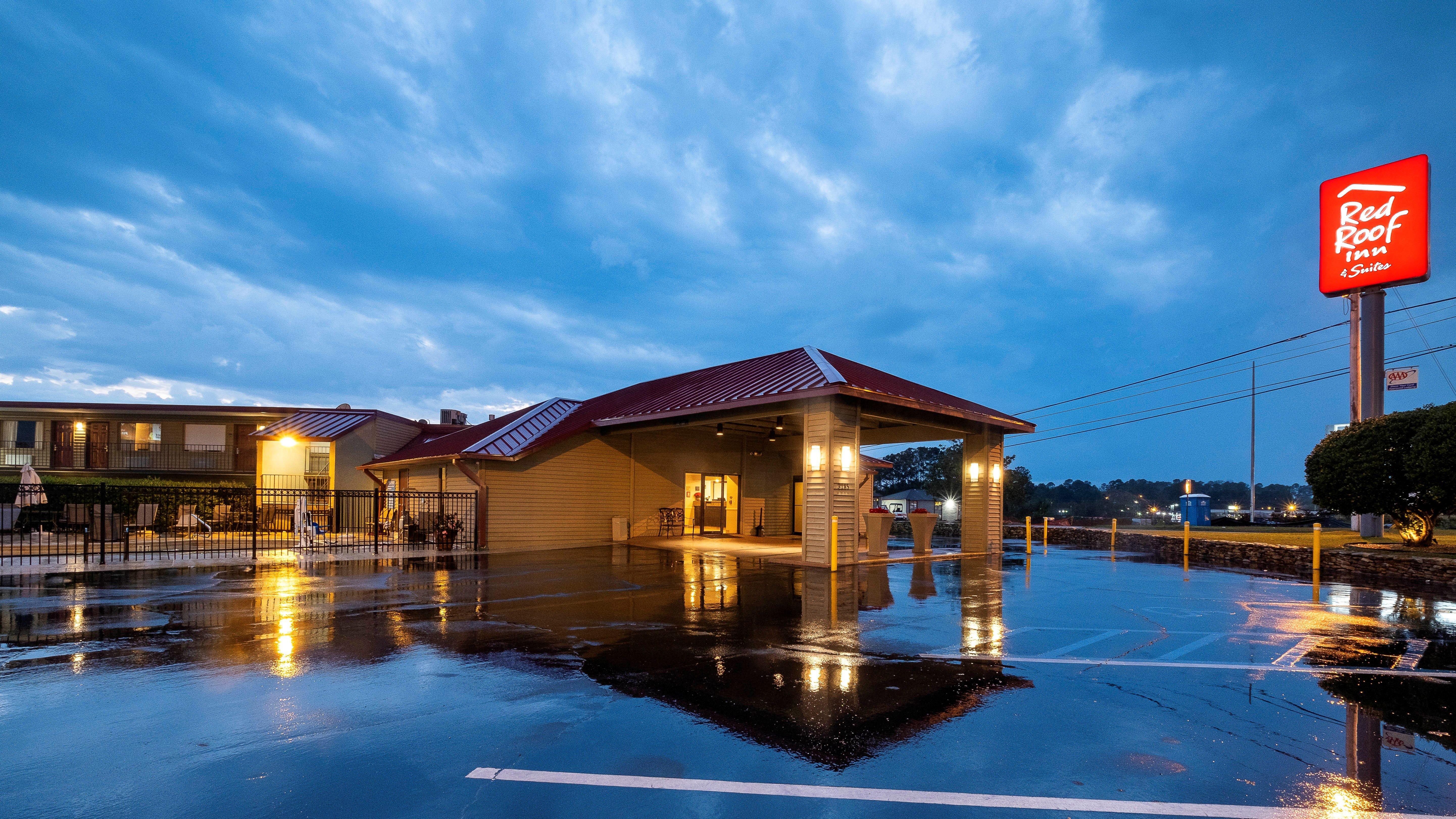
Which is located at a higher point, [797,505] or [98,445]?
[98,445]

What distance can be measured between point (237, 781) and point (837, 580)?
10612mm

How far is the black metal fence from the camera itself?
56.5ft

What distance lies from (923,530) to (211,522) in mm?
22391

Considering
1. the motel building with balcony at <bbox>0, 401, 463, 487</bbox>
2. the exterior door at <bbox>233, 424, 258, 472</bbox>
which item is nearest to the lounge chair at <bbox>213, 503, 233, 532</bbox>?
the motel building with balcony at <bbox>0, 401, 463, 487</bbox>

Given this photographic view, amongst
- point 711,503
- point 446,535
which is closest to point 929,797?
point 446,535

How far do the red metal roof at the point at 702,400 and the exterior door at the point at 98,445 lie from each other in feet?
47.7

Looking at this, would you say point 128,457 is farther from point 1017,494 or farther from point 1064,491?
point 1064,491

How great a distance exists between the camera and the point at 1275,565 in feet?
60.1

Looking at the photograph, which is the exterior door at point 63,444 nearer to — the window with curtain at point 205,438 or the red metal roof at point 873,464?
the window with curtain at point 205,438

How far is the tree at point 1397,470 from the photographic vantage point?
1606cm

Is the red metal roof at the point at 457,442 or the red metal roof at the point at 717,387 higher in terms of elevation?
the red metal roof at the point at 717,387

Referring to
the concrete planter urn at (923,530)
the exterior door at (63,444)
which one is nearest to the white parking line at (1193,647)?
the concrete planter urn at (923,530)

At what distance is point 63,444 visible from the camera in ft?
102

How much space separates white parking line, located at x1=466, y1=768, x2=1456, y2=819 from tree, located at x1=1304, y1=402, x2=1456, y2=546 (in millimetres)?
17330
